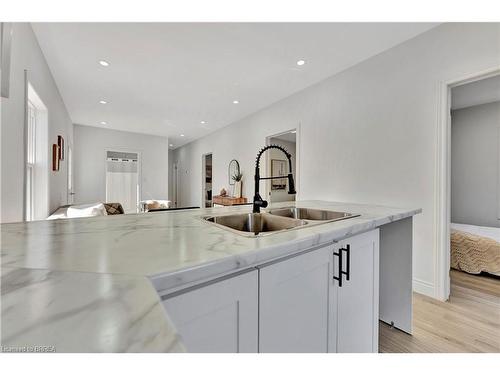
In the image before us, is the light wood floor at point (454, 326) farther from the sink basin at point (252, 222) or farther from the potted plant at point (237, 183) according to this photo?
the potted plant at point (237, 183)

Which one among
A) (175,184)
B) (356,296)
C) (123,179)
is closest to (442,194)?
(356,296)

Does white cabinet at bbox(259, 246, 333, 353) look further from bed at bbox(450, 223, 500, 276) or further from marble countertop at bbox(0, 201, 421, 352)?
bed at bbox(450, 223, 500, 276)

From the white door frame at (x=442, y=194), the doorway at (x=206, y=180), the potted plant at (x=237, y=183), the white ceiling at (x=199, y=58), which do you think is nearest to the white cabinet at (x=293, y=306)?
the white door frame at (x=442, y=194)

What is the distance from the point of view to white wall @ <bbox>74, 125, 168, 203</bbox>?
566cm

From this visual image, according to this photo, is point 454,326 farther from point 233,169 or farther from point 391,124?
point 233,169

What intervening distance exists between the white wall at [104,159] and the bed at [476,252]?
636cm

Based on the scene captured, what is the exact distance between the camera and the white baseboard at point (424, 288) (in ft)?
6.89

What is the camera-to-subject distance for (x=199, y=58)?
2.59 m

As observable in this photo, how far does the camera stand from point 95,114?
185 inches

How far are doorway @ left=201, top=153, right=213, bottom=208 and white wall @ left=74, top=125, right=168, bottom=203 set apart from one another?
112cm
